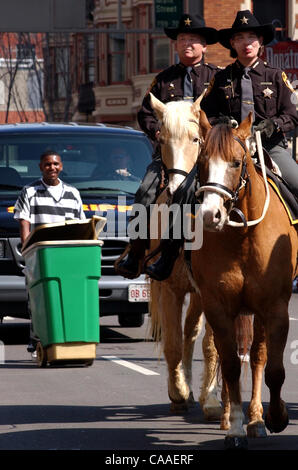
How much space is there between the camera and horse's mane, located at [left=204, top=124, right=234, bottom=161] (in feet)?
26.5

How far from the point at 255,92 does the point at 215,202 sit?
2.01m

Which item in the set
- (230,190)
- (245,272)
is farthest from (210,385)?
(230,190)

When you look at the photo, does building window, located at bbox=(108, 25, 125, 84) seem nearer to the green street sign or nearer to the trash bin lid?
the green street sign

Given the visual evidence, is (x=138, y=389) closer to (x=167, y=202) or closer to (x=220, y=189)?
(x=167, y=202)

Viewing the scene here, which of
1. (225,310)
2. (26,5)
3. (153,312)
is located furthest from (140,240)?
(26,5)

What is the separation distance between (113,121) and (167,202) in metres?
46.5

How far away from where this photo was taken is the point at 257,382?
29.7 feet

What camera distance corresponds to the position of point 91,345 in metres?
9.40

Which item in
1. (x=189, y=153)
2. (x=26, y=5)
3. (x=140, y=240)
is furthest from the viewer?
(x=26, y=5)

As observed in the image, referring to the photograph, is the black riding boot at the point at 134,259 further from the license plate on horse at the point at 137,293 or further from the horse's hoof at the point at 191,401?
the license plate on horse at the point at 137,293

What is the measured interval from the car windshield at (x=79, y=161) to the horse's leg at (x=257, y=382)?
21.9ft

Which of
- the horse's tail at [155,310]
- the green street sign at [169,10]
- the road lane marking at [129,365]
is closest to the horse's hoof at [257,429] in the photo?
the horse's tail at [155,310]

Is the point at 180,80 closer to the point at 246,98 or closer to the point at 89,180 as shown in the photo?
the point at 246,98

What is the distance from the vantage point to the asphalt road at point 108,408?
28.3 ft
